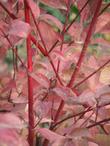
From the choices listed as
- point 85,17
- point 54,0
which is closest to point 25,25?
point 54,0

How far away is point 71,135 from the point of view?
687mm

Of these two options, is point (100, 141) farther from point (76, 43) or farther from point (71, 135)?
point (76, 43)

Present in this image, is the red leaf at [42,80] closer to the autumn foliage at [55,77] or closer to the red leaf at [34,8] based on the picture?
the autumn foliage at [55,77]

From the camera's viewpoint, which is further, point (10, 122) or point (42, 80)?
point (42, 80)

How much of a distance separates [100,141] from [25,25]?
0.32 meters

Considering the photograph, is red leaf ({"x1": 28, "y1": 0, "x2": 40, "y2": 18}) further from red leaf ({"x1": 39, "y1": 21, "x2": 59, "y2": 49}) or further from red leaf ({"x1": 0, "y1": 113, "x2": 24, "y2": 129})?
red leaf ({"x1": 0, "y1": 113, "x2": 24, "y2": 129})

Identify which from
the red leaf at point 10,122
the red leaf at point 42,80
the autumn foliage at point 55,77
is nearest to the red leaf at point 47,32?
the autumn foliage at point 55,77

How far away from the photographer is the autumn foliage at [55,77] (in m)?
0.67

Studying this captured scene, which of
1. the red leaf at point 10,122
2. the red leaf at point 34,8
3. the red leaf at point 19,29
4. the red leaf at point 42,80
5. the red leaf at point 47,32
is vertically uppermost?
the red leaf at point 34,8

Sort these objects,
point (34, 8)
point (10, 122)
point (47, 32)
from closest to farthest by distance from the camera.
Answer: point (10, 122), point (34, 8), point (47, 32)

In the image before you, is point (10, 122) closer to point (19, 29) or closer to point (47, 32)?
point (19, 29)

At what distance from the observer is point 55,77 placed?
2.65 ft

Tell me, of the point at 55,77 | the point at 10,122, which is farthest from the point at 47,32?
the point at 10,122

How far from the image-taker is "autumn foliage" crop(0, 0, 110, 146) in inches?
26.4
